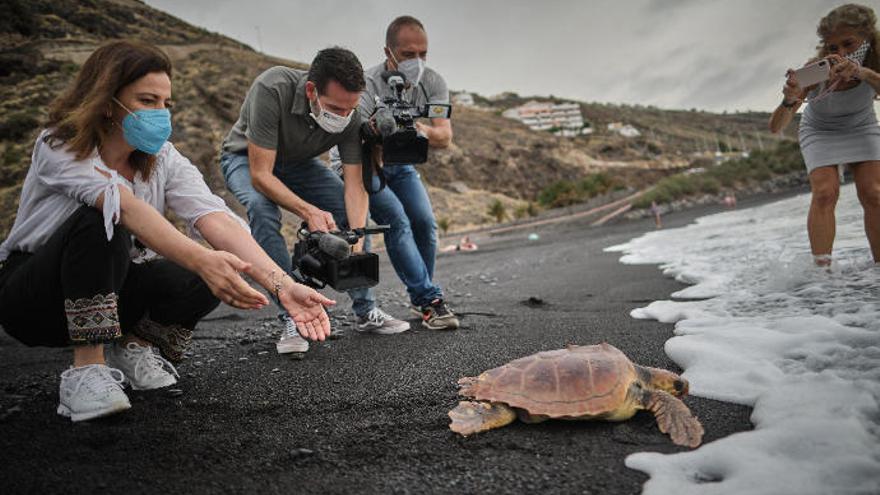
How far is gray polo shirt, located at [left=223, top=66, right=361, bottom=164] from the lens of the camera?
106 inches

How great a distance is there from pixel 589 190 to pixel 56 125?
24174mm

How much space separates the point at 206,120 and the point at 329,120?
19.2m

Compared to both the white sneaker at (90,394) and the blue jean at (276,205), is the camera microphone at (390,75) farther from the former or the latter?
the white sneaker at (90,394)

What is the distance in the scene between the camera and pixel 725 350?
211cm

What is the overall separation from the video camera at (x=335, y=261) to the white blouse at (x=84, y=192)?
34cm

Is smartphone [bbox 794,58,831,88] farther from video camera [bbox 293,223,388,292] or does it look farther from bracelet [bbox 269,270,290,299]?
bracelet [bbox 269,270,290,299]

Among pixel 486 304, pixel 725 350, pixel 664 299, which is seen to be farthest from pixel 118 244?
pixel 664 299

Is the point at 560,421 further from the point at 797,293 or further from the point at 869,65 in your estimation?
the point at 869,65

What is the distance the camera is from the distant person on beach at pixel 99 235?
171 cm

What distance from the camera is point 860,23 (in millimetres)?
2967

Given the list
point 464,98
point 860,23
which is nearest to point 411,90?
point 860,23

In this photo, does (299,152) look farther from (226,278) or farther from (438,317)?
(226,278)

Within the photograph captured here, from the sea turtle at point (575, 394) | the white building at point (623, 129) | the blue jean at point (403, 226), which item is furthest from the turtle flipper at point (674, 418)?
the white building at point (623, 129)

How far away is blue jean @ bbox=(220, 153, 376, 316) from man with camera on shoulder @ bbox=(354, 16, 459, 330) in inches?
10.3
